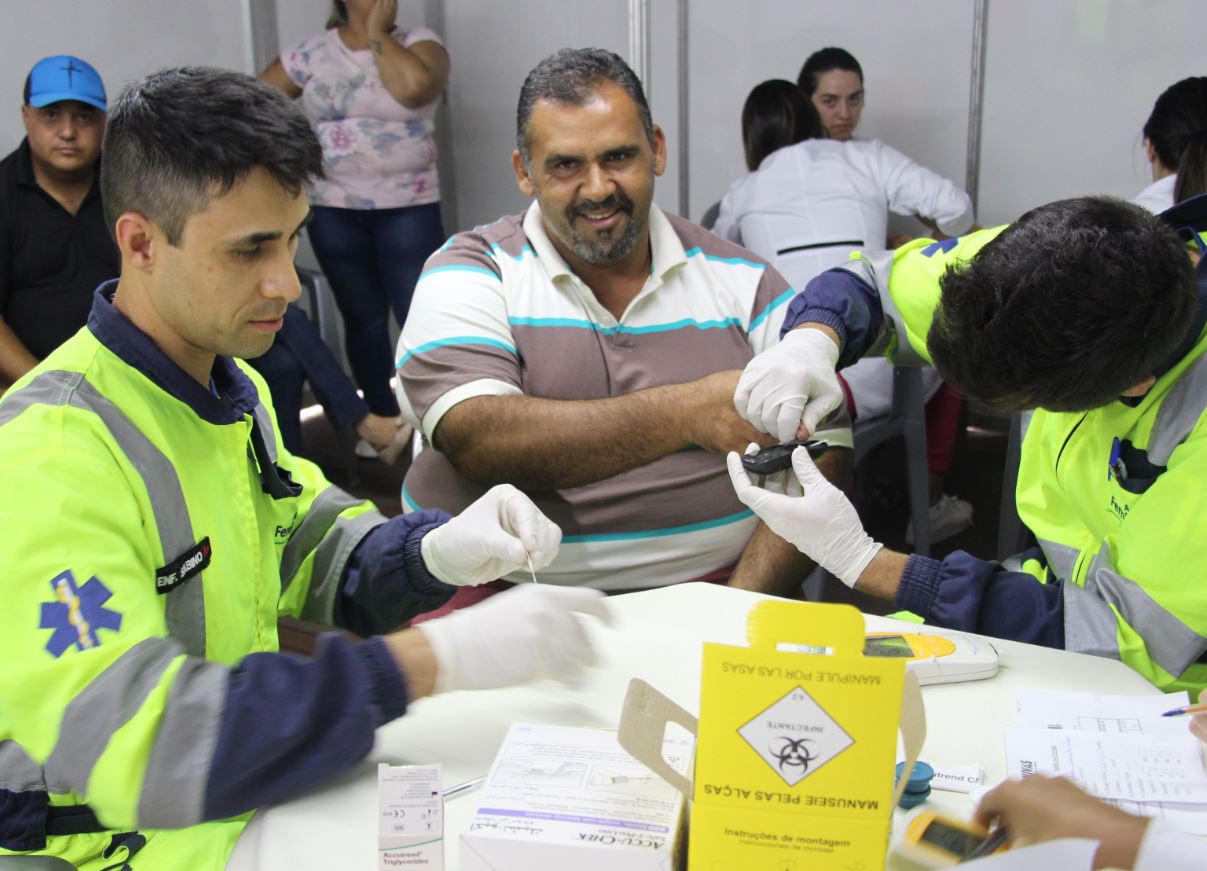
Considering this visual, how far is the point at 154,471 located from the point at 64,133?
2290 mm

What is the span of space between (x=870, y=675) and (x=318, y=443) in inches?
160

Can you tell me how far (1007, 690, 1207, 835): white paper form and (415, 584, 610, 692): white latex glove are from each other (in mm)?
451

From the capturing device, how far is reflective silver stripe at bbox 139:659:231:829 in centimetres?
88

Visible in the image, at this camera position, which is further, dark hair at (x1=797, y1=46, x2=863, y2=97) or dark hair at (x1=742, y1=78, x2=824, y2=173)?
dark hair at (x1=797, y1=46, x2=863, y2=97)

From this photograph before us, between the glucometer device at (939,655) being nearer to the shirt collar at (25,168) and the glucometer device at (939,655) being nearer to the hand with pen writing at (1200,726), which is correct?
the hand with pen writing at (1200,726)

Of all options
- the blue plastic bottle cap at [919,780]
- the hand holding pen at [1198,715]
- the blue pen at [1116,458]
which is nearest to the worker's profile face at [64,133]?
the blue pen at [1116,458]

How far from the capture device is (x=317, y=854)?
0.93 metres

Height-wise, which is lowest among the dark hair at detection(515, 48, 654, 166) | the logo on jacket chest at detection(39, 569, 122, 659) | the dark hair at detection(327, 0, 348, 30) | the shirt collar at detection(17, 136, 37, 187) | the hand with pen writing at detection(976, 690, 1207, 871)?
the hand with pen writing at detection(976, 690, 1207, 871)

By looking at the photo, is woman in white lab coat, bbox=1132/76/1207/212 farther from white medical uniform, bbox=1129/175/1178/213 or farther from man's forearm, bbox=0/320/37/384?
man's forearm, bbox=0/320/37/384

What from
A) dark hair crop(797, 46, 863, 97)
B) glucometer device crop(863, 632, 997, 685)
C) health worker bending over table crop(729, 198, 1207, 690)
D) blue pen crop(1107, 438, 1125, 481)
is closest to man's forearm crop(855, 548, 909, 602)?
health worker bending over table crop(729, 198, 1207, 690)

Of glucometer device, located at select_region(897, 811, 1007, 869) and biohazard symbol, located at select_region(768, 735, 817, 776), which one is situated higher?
biohazard symbol, located at select_region(768, 735, 817, 776)

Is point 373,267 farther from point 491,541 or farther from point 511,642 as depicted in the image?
point 511,642

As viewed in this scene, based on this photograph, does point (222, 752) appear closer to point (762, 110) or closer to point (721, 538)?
point (721, 538)

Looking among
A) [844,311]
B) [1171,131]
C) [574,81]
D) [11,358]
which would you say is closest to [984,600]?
[844,311]
